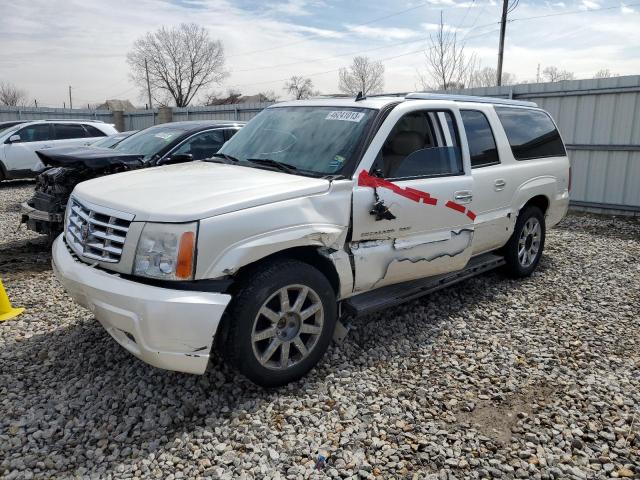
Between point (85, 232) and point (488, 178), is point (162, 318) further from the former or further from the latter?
point (488, 178)

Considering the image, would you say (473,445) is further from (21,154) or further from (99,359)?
(21,154)

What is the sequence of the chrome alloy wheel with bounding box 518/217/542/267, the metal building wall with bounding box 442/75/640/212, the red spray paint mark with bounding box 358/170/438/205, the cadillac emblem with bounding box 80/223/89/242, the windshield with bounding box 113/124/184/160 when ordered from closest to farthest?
the cadillac emblem with bounding box 80/223/89/242 < the red spray paint mark with bounding box 358/170/438/205 < the chrome alloy wheel with bounding box 518/217/542/267 < the windshield with bounding box 113/124/184/160 < the metal building wall with bounding box 442/75/640/212

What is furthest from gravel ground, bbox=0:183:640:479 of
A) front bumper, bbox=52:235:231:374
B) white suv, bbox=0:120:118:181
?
white suv, bbox=0:120:118:181

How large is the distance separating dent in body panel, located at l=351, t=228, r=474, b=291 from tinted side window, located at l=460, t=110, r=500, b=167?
0.72 m

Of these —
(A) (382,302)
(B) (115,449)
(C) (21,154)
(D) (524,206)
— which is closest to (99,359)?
(B) (115,449)

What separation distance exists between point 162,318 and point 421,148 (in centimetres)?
240

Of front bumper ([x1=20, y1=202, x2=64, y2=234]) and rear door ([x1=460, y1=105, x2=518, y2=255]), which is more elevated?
rear door ([x1=460, y1=105, x2=518, y2=255])

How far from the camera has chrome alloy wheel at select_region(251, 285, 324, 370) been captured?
3.13 m

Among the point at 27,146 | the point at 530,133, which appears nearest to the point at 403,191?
the point at 530,133

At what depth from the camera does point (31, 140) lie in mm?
12664

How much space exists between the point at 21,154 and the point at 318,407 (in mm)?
12322

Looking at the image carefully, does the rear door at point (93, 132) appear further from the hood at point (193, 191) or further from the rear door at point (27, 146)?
the hood at point (193, 191)

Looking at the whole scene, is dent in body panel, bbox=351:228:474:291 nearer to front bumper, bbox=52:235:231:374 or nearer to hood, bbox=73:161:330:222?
hood, bbox=73:161:330:222

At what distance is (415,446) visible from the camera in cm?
280
